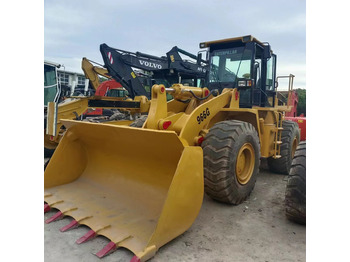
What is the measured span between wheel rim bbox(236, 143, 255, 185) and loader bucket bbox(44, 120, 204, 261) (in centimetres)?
111

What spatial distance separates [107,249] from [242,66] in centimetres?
375

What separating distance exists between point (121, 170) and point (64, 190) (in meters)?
0.84

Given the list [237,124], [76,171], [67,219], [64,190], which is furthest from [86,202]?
[237,124]

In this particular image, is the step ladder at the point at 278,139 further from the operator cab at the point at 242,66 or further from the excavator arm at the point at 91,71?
the excavator arm at the point at 91,71

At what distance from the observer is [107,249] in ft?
8.41

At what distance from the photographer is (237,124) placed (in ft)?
12.3

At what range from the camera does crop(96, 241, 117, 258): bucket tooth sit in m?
2.54

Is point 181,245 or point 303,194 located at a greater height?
point 303,194

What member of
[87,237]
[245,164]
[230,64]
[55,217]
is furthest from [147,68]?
[87,237]

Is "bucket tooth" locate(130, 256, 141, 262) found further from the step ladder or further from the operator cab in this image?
the step ladder

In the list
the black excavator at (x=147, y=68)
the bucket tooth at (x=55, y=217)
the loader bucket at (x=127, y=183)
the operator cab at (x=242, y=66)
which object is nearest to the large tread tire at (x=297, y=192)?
the loader bucket at (x=127, y=183)

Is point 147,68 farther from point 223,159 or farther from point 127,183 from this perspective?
point 223,159

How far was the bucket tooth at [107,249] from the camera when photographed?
2535mm

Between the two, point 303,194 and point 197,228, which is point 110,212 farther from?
point 303,194
